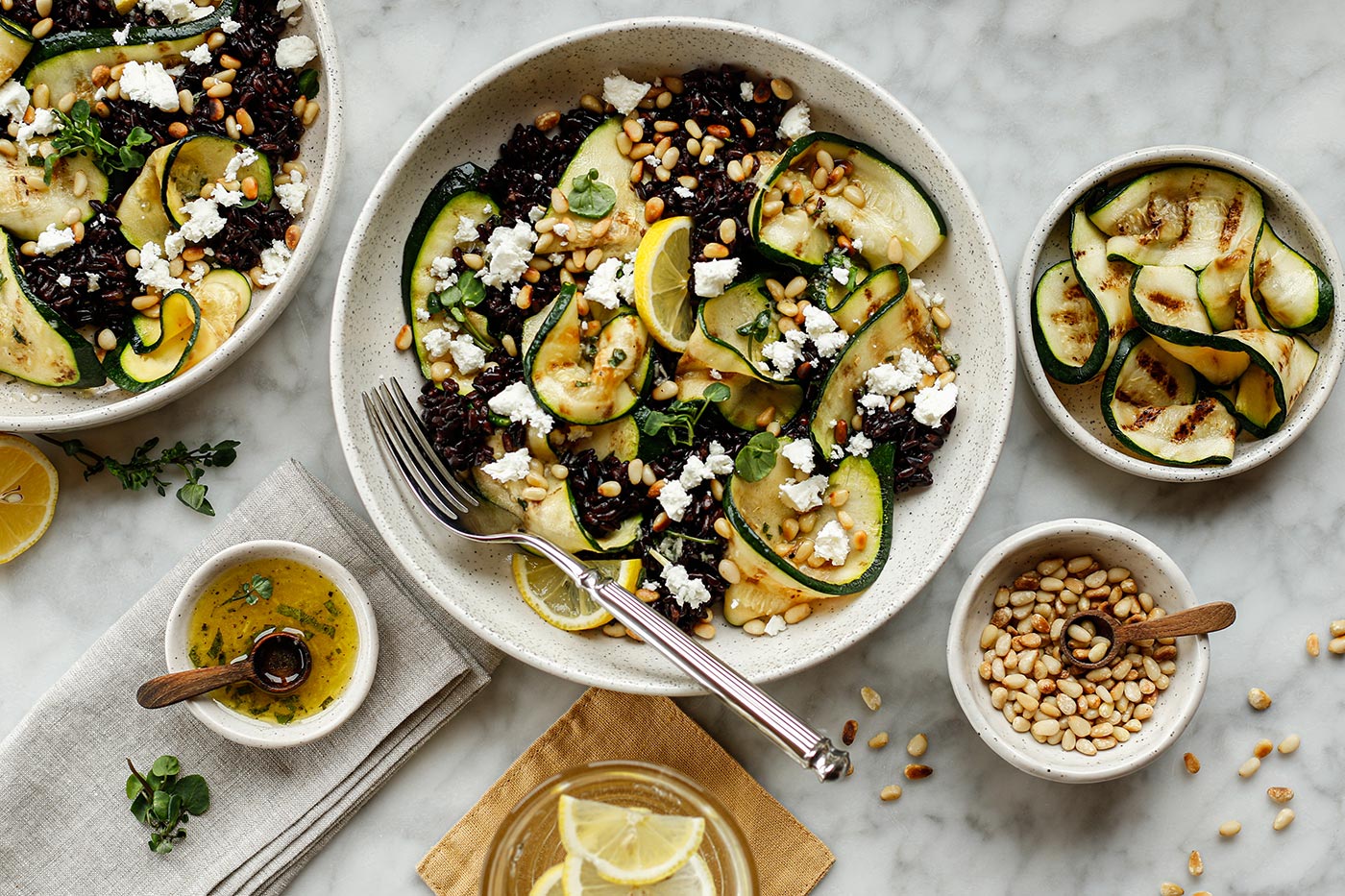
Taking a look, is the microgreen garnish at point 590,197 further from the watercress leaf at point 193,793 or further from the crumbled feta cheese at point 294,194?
the watercress leaf at point 193,793

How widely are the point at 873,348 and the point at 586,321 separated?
797 millimetres

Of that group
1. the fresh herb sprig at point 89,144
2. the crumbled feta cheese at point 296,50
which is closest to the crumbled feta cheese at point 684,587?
the crumbled feta cheese at point 296,50

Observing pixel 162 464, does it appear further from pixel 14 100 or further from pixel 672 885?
pixel 672 885

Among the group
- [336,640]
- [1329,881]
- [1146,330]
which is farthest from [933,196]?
[1329,881]

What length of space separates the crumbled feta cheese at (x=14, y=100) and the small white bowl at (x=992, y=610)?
302 centimetres

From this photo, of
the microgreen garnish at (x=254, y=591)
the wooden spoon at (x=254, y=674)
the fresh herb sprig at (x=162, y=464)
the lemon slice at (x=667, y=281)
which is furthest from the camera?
the fresh herb sprig at (x=162, y=464)

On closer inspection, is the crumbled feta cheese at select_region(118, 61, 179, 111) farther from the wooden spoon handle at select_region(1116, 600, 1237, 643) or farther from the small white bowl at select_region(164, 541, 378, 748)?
the wooden spoon handle at select_region(1116, 600, 1237, 643)

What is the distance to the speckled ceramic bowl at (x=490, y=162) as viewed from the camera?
275 centimetres

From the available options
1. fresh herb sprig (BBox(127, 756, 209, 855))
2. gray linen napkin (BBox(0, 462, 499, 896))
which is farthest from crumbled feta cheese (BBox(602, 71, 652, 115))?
fresh herb sprig (BBox(127, 756, 209, 855))

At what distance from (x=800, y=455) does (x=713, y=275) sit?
1.76ft

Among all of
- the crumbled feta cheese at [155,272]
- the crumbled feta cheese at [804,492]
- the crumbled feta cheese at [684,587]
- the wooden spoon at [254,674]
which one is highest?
the crumbled feta cheese at [804,492]

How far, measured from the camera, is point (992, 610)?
3164mm

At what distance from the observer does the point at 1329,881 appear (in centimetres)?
333

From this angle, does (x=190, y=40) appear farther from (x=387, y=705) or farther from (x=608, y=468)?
(x=387, y=705)
